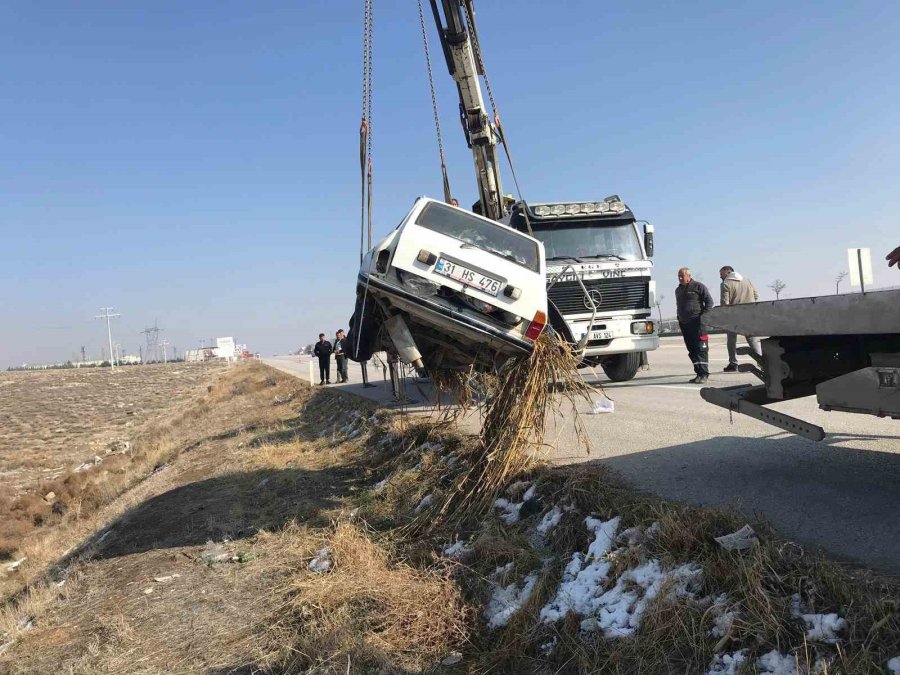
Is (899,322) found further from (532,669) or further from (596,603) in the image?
(532,669)

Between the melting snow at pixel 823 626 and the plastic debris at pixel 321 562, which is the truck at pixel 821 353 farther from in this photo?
the plastic debris at pixel 321 562

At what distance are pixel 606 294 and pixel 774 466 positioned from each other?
5.99m

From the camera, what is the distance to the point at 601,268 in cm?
1072

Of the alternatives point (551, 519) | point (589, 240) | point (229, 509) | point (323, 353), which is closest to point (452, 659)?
point (551, 519)

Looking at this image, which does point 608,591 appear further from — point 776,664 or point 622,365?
point 622,365

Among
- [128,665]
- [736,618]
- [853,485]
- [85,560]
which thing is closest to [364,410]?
[85,560]

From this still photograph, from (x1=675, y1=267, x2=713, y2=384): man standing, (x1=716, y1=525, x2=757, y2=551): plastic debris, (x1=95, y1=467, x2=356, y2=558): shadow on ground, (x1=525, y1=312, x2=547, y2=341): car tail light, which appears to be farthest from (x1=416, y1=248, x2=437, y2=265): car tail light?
(x1=675, y1=267, x2=713, y2=384): man standing

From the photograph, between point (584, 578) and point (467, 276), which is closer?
point (584, 578)

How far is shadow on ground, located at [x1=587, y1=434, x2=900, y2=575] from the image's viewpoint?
352 centimetres

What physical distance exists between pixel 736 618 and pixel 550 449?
3765mm

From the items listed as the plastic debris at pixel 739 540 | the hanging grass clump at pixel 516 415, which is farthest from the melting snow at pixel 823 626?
the hanging grass clump at pixel 516 415

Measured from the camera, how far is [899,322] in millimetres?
3074

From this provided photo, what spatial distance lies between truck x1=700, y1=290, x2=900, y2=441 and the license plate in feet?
5.36

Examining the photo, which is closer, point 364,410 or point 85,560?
point 85,560
